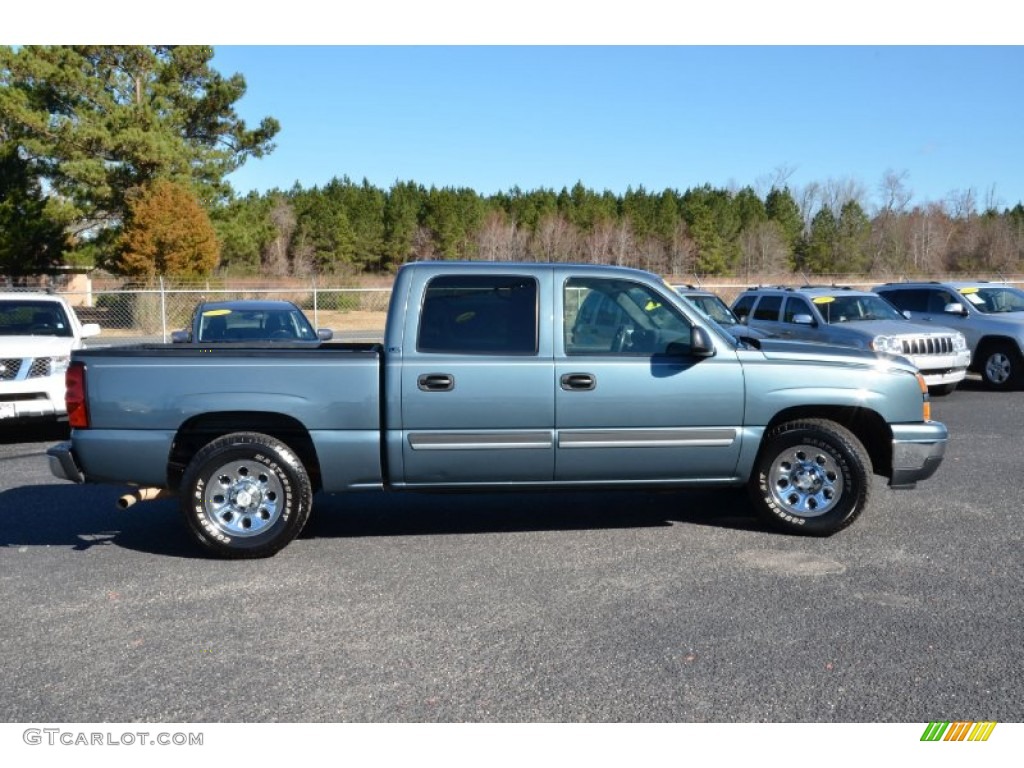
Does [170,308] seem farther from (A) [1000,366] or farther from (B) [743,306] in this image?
(A) [1000,366]

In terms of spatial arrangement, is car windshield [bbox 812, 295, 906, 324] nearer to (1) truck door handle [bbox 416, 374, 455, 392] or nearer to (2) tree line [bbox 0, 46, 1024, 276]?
(1) truck door handle [bbox 416, 374, 455, 392]

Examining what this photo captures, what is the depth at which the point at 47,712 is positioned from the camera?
12.1ft

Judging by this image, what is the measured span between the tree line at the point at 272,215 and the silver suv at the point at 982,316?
25.8m

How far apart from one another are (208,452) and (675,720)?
3476 mm

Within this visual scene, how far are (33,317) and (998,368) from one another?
46.9 ft

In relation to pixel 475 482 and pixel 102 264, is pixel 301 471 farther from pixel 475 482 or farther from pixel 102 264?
pixel 102 264

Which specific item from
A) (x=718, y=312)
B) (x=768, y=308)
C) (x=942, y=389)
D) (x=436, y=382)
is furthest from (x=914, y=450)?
(x=718, y=312)

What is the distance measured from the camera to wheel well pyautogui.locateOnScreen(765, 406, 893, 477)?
6207mm

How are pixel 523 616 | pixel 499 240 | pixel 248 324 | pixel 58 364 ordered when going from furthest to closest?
pixel 499 240 < pixel 248 324 < pixel 58 364 < pixel 523 616

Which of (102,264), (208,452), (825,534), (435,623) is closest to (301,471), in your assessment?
(208,452)

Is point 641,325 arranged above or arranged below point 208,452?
above

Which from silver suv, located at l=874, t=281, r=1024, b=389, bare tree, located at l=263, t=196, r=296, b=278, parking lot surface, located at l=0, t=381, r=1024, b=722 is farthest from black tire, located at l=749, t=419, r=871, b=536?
bare tree, located at l=263, t=196, r=296, b=278
